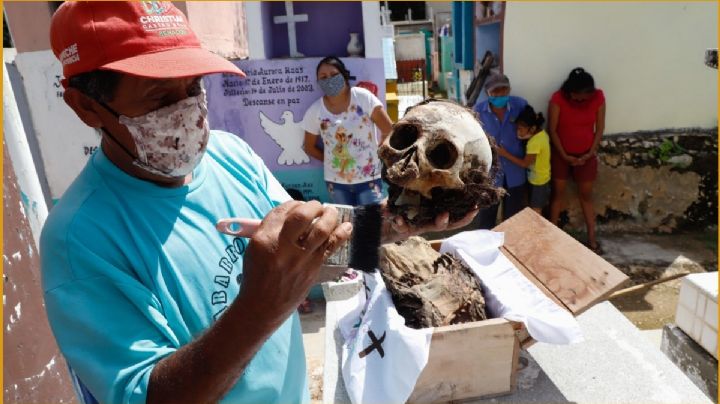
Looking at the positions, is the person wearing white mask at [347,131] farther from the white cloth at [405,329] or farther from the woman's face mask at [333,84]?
the white cloth at [405,329]

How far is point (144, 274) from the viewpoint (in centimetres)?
148

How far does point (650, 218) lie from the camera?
7145 millimetres

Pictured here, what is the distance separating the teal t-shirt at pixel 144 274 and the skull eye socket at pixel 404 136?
62 centimetres

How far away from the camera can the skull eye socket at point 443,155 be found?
2.05m

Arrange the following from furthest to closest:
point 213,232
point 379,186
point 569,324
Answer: point 379,186, point 569,324, point 213,232

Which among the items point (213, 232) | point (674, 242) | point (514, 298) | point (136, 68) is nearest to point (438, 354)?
point (514, 298)

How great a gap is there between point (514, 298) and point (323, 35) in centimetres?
424

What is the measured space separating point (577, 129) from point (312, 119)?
135 inches

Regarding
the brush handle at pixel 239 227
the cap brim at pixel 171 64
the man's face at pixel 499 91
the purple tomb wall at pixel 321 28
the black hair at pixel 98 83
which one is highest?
the purple tomb wall at pixel 321 28

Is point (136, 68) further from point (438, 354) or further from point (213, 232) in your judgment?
point (438, 354)

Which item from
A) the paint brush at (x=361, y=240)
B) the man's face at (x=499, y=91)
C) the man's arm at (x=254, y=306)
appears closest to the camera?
the man's arm at (x=254, y=306)

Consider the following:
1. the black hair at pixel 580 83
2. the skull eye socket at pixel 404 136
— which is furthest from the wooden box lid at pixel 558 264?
the black hair at pixel 580 83

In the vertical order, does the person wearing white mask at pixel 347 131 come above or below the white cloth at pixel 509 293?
above

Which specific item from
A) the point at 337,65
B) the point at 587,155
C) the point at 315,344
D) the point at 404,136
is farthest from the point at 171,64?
the point at 587,155
